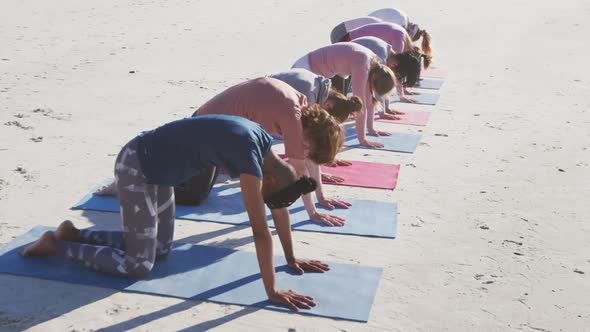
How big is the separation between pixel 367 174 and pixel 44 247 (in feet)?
10.1

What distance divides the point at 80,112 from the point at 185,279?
4.11 metres

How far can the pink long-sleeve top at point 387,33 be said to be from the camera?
347 inches

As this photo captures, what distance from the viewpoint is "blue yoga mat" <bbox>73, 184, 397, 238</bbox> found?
5.51 metres

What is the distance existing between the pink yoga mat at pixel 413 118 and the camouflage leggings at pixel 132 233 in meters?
4.62

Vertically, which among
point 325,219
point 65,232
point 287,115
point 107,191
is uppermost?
point 287,115

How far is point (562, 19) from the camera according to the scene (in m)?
17.8

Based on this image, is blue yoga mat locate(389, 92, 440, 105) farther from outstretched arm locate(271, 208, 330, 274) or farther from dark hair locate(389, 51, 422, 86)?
outstretched arm locate(271, 208, 330, 274)

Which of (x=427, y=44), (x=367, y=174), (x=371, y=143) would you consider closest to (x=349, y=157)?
(x=371, y=143)

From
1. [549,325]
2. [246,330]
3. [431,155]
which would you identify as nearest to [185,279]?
[246,330]

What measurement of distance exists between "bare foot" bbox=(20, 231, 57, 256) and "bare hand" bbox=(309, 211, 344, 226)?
1.75 metres

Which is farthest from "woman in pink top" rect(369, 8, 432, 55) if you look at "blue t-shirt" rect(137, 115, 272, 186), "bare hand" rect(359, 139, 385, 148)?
"blue t-shirt" rect(137, 115, 272, 186)

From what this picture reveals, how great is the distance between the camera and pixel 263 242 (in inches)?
158

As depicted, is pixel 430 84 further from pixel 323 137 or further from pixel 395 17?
pixel 323 137

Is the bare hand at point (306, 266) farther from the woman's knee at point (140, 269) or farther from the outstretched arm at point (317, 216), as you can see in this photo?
the woman's knee at point (140, 269)
